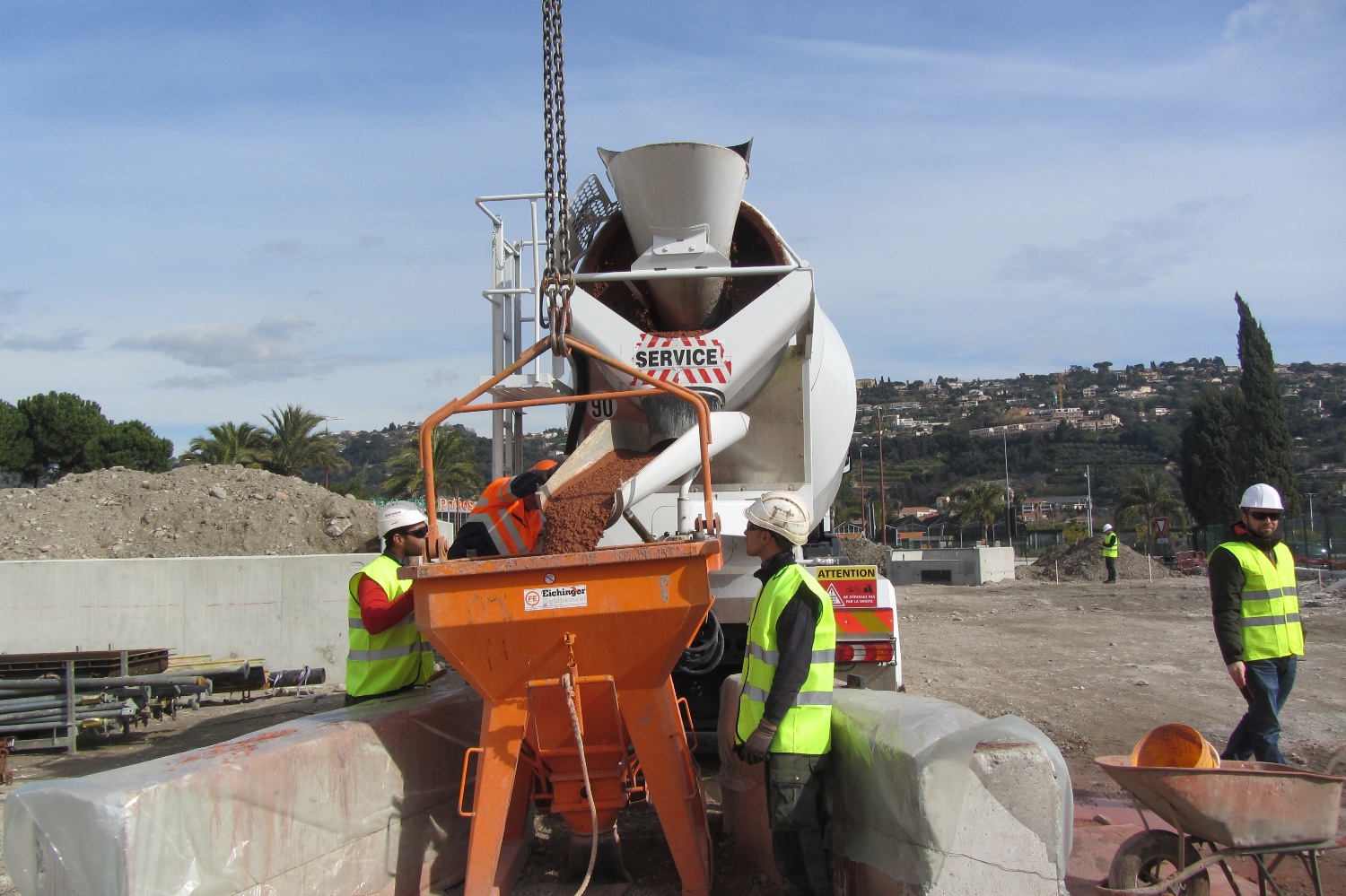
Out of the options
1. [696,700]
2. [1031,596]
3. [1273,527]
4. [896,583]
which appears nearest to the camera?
[1273,527]

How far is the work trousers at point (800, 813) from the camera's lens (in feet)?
12.4

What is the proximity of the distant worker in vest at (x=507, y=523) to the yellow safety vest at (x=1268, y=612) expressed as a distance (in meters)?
3.39

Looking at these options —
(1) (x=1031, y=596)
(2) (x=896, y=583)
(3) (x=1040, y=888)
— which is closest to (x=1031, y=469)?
(2) (x=896, y=583)

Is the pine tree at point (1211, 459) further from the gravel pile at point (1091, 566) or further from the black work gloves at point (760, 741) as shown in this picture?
the black work gloves at point (760, 741)

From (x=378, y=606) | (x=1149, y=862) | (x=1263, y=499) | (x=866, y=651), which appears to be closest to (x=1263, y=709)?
(x=1263, y=499)

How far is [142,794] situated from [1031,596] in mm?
20313

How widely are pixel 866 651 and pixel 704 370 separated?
80.1 inches

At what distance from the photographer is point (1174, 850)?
12.4 feet

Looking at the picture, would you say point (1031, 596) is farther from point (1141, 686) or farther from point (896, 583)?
point (1141, 686)

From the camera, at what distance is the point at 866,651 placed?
20.6ft

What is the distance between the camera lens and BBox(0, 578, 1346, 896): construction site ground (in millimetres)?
4973

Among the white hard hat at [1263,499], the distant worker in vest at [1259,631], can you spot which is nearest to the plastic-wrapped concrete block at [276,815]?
the distant worker in vest at [1259,631]

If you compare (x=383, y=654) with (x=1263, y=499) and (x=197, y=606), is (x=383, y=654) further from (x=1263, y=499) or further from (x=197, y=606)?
(x=197, y=606)

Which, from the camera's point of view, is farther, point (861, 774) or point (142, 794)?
point (861, 774)
